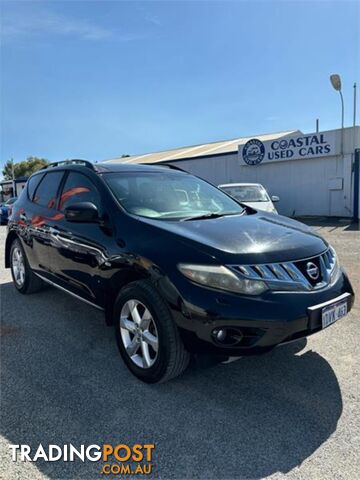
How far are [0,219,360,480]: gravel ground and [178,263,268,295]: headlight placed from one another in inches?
27.8

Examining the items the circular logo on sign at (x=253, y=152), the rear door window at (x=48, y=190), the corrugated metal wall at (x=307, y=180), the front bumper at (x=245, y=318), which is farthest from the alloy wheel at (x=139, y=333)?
the circular logo on sign at (x=253, y=152)

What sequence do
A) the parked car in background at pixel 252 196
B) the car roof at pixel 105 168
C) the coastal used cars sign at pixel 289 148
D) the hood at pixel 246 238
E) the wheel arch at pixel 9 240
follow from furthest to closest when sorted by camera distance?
the coastal used cars sign at pixel 289 148 < the parked car in background at pixel 252 196 < the wheel arch at pixel 9 240 < the car roof at pixel 105 168 < the hood at pixel 246 238

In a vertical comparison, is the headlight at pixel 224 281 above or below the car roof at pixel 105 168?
below

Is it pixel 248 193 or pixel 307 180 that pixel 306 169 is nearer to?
pixel 307 180

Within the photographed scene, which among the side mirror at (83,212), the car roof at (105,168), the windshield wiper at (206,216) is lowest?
the windshield wiper at (206,216)

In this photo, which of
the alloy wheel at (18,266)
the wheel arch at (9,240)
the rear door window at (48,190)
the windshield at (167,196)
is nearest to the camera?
the windshield at (167,196)

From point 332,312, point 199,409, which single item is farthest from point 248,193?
point 199,409

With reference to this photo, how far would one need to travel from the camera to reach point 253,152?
17625 mm

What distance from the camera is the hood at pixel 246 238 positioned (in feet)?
8.30

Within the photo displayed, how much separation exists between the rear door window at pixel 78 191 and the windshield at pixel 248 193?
663 centimetres

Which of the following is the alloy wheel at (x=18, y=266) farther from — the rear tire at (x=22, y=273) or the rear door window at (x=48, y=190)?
the rear door window at (x=48, y=190)

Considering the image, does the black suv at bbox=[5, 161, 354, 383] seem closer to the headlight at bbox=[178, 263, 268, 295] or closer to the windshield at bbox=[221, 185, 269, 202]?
the headlight at bbox=[178, 263, 268, 295]

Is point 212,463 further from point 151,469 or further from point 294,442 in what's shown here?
point 294,442

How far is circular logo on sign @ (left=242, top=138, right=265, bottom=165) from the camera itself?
56.9ft
